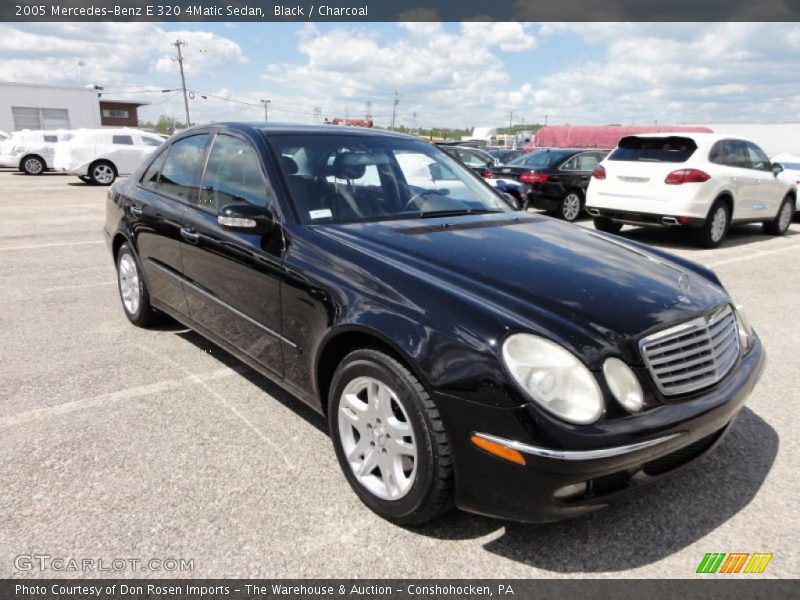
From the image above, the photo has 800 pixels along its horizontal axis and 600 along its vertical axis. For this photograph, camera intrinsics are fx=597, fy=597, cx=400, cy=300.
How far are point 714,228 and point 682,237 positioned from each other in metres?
1.35

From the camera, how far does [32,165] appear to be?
23.2 metres

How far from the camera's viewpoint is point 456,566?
7.10 ft

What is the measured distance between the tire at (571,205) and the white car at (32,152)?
65.2ft

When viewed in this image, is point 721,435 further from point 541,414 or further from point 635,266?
point 541,414

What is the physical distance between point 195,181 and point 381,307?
78.7 inches

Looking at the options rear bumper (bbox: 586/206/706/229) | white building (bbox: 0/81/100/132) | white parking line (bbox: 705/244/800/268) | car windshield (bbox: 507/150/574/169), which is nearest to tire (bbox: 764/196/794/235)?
white parking line (bbox: 705/244/800/268)

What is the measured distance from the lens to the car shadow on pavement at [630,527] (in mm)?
2219

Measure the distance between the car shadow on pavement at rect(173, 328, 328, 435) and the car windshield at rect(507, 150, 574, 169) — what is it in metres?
8.97

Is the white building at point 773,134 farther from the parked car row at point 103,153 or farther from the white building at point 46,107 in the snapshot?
the white building at point 46,107

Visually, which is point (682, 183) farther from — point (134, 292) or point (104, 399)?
point (104, 399)

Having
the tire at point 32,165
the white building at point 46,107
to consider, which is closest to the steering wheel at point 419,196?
the tire at point 32,165

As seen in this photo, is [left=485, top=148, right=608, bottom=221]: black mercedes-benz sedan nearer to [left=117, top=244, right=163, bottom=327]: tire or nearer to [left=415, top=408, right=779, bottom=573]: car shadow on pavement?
[left=117, top=244, right=163, bottom=327]: tire

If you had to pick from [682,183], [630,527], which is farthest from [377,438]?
[682,183]

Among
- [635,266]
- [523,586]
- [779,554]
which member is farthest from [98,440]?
[779,554]
